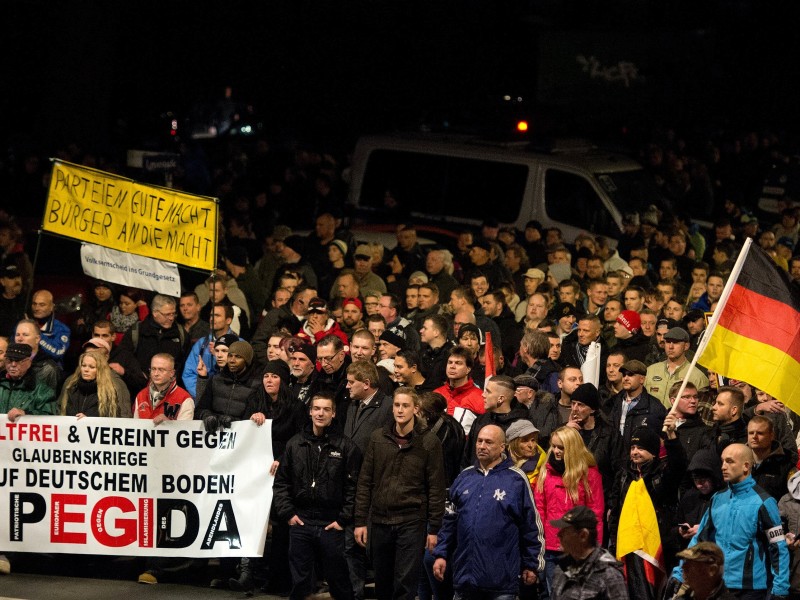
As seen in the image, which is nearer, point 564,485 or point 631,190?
point 564,485

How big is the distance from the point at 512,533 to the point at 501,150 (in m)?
13.0

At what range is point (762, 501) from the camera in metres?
9.88

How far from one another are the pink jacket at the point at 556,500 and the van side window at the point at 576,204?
1102cm

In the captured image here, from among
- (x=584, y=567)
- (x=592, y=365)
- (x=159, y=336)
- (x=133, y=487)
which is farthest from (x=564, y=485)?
(x=159, y=336)

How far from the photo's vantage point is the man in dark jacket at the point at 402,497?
1099 cm

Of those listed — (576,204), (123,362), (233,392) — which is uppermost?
(576,204)

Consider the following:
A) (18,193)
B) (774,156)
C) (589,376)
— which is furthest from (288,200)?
(589,376)

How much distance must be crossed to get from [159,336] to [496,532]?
5.31m

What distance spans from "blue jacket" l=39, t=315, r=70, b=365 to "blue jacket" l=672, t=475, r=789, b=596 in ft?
22.0

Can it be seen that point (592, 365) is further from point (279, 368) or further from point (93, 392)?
point (93, 392)

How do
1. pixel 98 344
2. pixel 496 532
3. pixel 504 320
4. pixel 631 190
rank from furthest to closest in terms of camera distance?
pixel 631 190, pixel 504 320, pixel 98 344, pixel 496 532

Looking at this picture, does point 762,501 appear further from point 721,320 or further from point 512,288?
point 512,288

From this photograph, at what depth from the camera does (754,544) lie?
9875mm

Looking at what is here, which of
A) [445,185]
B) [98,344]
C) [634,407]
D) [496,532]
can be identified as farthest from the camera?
[445,185]
